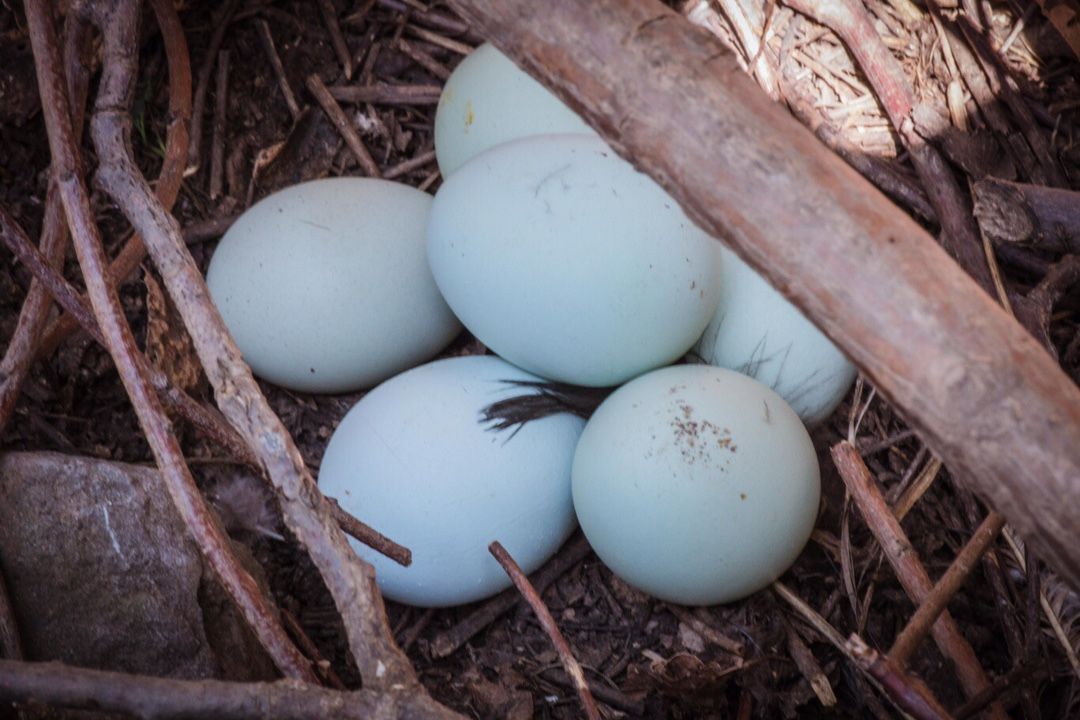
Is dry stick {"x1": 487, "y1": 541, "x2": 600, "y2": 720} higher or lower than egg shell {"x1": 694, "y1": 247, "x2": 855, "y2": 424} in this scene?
lower

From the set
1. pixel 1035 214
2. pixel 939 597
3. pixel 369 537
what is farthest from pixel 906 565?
pixel 369 537

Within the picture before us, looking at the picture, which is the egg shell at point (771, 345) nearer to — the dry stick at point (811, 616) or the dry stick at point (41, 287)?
the dry stick at point (811, 616)

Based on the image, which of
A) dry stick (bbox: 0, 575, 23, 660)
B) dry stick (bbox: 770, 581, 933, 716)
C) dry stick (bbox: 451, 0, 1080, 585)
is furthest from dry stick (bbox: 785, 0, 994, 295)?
dry stick (bbox: 0, 575, 23, 660)

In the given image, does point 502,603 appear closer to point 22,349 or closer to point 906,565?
point 906,565

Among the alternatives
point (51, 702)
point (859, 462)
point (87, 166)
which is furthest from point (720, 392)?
point (87, 166)

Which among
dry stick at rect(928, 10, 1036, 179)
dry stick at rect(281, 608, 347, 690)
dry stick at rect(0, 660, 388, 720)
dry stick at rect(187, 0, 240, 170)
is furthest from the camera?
dry stick at rect(187, 0, 240, 170)

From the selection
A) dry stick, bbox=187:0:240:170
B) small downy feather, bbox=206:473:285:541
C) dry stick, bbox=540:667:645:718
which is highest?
dry stick, bbox=187:0:240:170

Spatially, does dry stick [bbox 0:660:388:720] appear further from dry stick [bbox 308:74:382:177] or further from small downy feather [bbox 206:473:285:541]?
dry stick [bbox 308:74:382:177]
